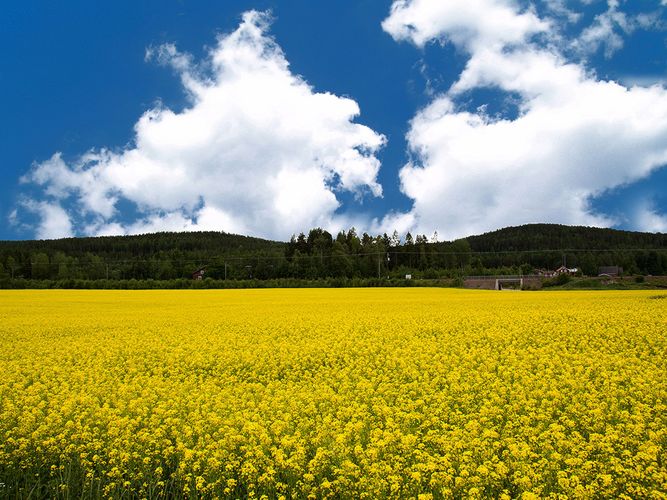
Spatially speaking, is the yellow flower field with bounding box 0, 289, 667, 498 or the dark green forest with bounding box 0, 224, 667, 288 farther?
the dark green forest with bounding box 0, 224, 667, 288

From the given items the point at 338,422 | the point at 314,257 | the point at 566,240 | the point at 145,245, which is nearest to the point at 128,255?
the point at 145,245

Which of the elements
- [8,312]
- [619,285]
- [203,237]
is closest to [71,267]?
[203,237]

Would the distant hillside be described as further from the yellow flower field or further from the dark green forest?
the yellow flower field

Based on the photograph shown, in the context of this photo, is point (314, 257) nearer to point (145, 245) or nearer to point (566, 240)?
point (145, 245)

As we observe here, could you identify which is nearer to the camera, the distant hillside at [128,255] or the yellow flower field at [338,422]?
the yellow flower field at [338,422]

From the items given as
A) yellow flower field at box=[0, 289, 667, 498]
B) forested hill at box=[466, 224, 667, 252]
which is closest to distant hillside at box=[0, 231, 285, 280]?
forested hill at box=[466, 224, 667, 252]

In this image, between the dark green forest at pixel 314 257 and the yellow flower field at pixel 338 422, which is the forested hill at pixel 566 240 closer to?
the dark green forest at pixel 314 257

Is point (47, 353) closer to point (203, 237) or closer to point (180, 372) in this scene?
point (180, 372)

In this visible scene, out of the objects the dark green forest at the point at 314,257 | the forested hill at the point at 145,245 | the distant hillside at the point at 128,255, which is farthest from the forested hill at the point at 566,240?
the distant hillside at the point at 128,255

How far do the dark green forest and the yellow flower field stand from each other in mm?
56630

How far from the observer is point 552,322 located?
69.2 feet

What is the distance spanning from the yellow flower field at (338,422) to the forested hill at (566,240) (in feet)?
494

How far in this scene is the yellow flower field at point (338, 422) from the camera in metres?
5.91

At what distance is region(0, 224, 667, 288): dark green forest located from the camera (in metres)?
97.1
